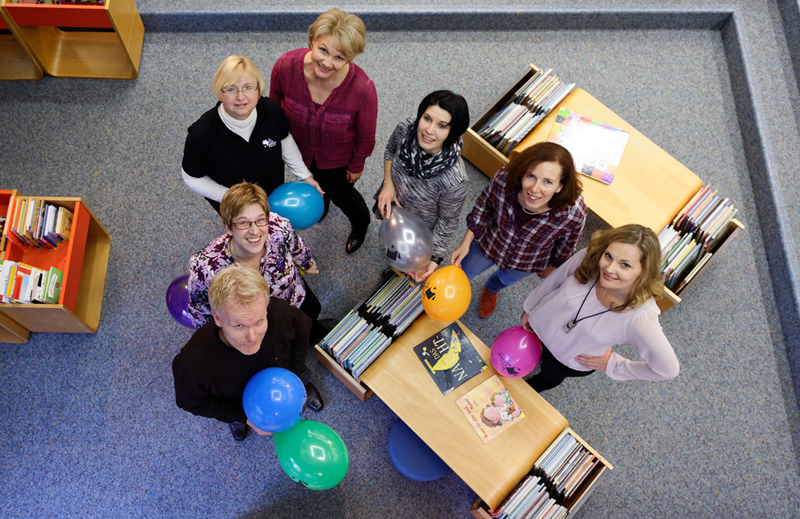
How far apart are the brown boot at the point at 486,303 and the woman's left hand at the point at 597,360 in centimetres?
82

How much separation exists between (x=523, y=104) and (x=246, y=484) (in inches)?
106

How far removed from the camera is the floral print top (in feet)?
6.56

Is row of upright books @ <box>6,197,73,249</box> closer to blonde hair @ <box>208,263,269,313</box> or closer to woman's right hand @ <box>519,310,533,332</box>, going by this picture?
blonde hair @ <box>208,263,269,313</box>

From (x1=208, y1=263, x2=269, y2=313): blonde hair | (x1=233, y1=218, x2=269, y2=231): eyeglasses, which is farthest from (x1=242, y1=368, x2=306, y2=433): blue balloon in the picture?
(x1=233, y1=218, x2=269, y2=231): eyeglasses

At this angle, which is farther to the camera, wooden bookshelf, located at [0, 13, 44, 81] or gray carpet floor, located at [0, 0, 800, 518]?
wooden bookshelf, located at [0, 13, 44, 81]

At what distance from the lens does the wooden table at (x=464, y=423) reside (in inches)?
93.4

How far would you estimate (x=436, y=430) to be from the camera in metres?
2.42

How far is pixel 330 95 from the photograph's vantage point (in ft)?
7.34

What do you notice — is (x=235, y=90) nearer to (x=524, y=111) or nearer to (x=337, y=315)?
(x=337, y=315)

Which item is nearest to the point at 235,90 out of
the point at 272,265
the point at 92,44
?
the point at 272,265

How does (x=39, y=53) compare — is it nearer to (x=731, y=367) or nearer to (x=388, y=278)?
(x=388, y=278)

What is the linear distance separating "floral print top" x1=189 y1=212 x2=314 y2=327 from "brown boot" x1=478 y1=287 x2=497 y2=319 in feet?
3.61

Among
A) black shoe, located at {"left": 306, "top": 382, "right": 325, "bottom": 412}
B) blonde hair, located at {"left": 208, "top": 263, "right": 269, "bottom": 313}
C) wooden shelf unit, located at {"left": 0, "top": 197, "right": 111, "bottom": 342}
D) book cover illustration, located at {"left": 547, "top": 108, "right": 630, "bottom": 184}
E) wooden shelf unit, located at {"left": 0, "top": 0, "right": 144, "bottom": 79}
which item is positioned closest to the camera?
blonde hair, located at {"left": 208, "top": 263, "right": 269, "bottom": 313}

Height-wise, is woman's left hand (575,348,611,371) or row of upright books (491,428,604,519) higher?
woman's left hand (575,348,611,371)
